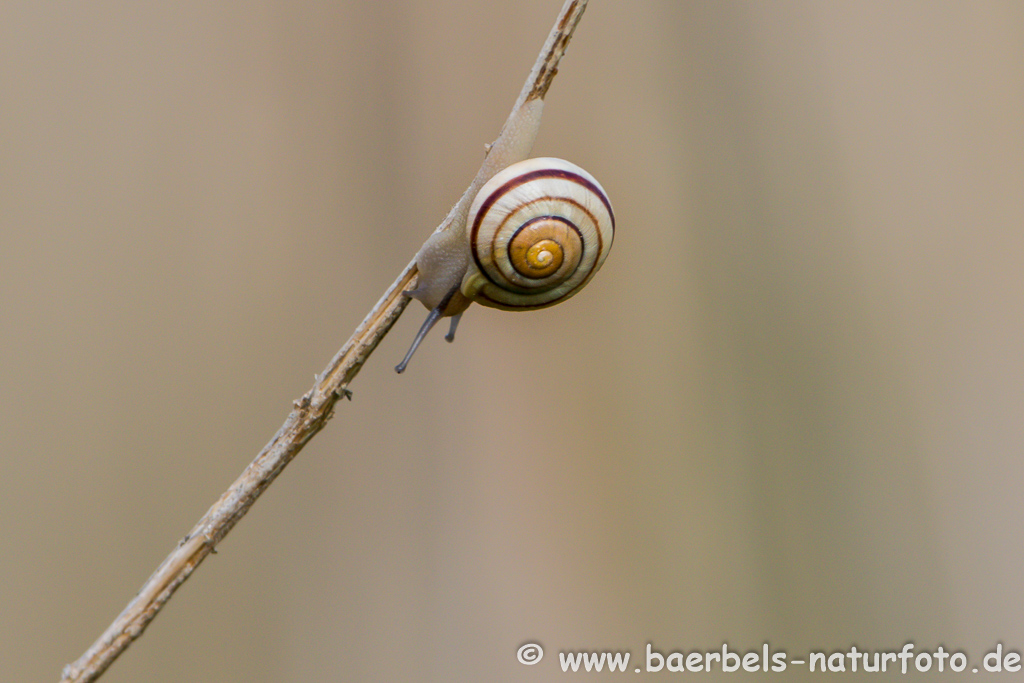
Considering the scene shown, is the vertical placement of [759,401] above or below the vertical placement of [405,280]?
above

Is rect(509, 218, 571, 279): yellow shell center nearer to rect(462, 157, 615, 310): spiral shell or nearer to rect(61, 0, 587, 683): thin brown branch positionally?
rect(462, 157, 615, 310): spiral shell

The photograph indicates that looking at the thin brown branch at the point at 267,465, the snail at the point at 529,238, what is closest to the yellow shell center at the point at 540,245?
the snail at the point at 529,238

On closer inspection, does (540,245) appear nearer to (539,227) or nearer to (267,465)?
(539,227)

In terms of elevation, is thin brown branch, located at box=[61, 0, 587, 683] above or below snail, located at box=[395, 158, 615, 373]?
below

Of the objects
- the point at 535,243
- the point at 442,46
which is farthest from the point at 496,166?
the point at 442,46

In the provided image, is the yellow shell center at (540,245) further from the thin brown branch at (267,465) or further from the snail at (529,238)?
the thin brown branch at (267,465)

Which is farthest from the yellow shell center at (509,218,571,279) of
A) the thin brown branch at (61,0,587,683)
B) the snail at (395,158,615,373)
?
the thin brown branch at (61,0,587,683)

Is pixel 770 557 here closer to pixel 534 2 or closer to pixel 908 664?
pixel 908 664

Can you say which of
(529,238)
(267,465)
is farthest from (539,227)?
(267,465)
